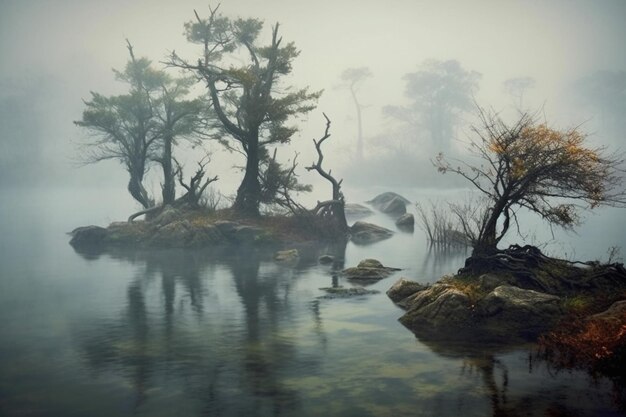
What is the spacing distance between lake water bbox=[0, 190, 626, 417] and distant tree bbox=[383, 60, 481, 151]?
78.6 m

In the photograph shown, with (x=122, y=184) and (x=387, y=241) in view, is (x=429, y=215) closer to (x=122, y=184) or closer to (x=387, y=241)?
(x=387, y=241)

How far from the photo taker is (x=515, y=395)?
12609mm

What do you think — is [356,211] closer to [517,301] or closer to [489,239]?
[489,239]

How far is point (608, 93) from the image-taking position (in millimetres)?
108438

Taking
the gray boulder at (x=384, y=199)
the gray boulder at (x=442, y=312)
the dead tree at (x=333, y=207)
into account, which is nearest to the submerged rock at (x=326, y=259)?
the dead tree at (x=333, y=207)

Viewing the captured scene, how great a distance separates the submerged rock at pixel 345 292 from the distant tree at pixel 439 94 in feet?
263

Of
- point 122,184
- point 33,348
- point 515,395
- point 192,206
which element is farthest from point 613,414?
point 122,184

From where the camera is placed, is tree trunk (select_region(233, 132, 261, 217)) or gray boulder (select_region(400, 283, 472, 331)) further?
tree trunk (select_region(233, 132, 261, 217))

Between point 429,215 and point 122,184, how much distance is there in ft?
279

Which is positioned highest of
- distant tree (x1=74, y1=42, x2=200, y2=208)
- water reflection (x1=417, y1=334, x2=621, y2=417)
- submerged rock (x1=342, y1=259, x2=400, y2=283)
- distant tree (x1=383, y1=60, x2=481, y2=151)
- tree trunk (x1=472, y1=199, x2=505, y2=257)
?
distant tree (x1=383, y1=60, x2=481, y2=151)

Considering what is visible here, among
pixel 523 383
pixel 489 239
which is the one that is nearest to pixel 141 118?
pixel 489 239

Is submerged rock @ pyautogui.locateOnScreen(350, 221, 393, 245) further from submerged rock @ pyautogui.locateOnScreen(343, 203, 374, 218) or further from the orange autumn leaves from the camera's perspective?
the orange autumn leaves

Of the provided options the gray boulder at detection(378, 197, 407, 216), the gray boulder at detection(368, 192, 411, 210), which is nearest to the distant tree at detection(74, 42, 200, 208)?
the gray boulder at detection(378, 197, 407, 216)

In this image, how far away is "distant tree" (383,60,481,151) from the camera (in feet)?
339
